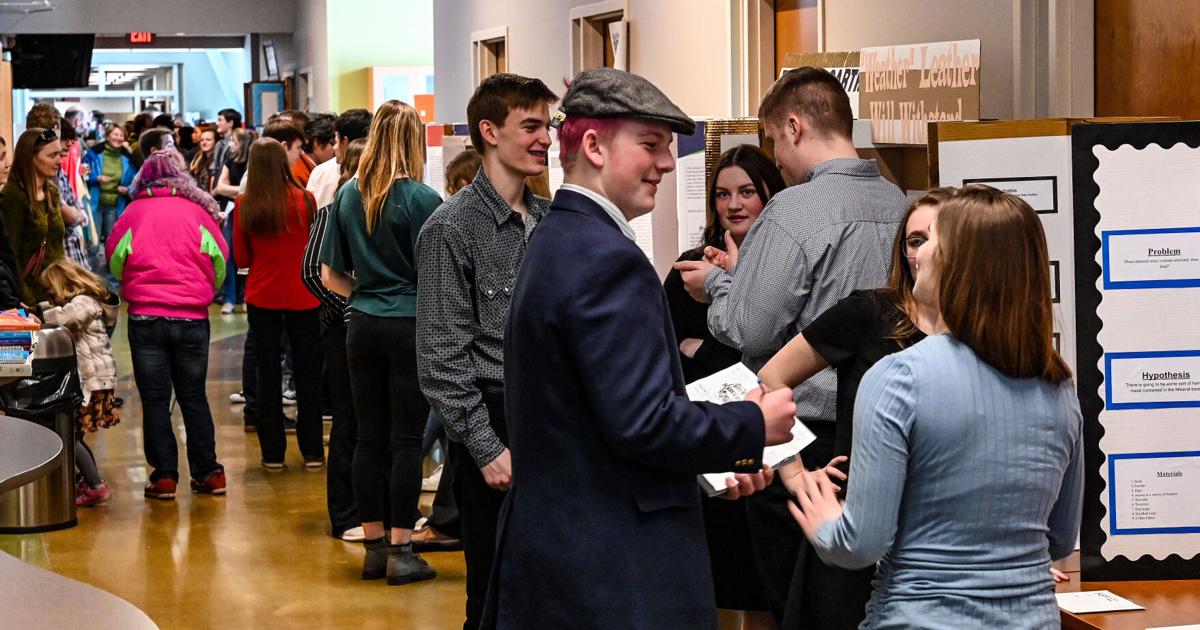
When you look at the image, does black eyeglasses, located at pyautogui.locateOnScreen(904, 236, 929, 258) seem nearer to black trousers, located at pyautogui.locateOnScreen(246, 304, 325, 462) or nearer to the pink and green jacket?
the pink and green jacket

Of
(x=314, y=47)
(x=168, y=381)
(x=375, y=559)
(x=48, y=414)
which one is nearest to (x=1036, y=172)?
(x=375, y=559)

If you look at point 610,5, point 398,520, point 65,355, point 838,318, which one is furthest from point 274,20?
point 838,318

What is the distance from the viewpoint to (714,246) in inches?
156

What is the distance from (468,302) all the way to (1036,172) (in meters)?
1.39

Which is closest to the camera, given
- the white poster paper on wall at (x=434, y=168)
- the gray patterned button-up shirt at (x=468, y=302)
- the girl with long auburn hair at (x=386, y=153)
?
the gray patterned button-up shirt at (x=468, y=302)

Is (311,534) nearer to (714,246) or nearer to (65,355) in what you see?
(65,355)

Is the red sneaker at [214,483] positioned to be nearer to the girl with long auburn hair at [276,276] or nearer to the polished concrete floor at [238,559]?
the polished concrete floor at [238,559]

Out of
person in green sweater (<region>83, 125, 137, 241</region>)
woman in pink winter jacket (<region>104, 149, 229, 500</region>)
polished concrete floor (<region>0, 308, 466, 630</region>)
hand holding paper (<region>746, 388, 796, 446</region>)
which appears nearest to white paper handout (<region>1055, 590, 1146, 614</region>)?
hand holding paper (<region>746, 388, 796, 446</region>)

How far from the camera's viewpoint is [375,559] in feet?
17.5

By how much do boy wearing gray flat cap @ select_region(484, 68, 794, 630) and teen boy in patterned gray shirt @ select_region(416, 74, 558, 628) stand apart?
1.16 metres

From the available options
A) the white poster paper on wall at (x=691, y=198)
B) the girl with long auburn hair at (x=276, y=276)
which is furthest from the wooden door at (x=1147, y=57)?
the girl with long auburn hair at (x=276, y=276)

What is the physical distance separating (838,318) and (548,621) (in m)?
0.85

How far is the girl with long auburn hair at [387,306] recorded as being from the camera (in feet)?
16.2

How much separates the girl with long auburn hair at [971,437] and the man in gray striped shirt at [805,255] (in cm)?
104
